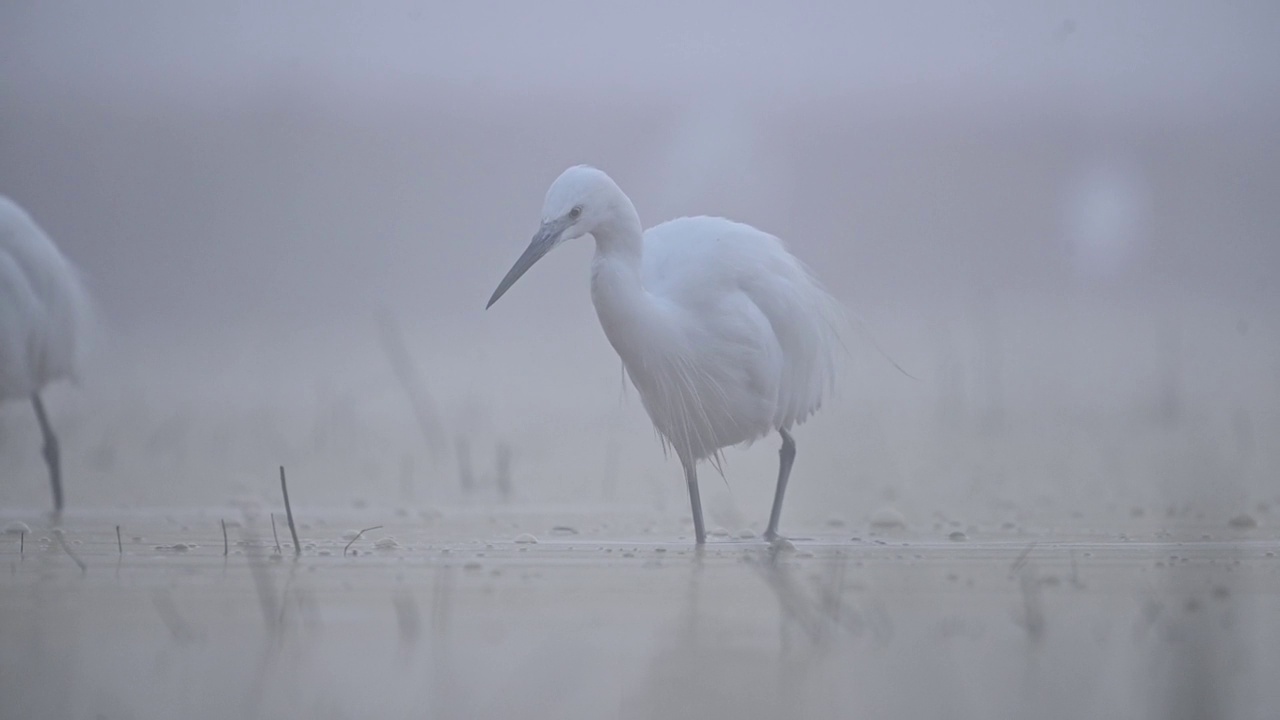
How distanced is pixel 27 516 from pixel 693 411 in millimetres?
2214

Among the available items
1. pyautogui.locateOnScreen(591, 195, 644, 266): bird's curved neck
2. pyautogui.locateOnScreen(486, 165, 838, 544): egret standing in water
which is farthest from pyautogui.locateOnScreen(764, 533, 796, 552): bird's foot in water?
pyautogui.locateOnScreen(591, 195, 644, 266): bird's curved neck

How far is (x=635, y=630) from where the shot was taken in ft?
9.69

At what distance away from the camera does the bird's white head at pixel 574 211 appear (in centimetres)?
455

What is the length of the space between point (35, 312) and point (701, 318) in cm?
313

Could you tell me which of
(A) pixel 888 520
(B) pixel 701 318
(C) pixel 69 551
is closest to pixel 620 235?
(B) pixel 701 318

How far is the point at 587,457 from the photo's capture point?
7867 mm

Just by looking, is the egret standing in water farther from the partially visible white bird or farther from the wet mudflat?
the partially visible white bird

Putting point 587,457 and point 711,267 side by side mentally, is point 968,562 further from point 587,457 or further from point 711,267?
point 587,457

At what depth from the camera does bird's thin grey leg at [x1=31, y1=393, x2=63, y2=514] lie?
6.01 metres

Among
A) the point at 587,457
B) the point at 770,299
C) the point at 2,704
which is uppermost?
the point at 770,299

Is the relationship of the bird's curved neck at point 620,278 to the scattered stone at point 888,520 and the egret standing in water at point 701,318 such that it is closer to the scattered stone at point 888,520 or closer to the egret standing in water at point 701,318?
the egret standing in water at point 701,318

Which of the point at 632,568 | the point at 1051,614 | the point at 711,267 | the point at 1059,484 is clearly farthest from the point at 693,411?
the point at 1051,614

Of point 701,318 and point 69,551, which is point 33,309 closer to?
point 701,318

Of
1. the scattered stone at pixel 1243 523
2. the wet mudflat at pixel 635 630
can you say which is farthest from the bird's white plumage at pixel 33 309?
the scattered stone at pixel 1243 523
